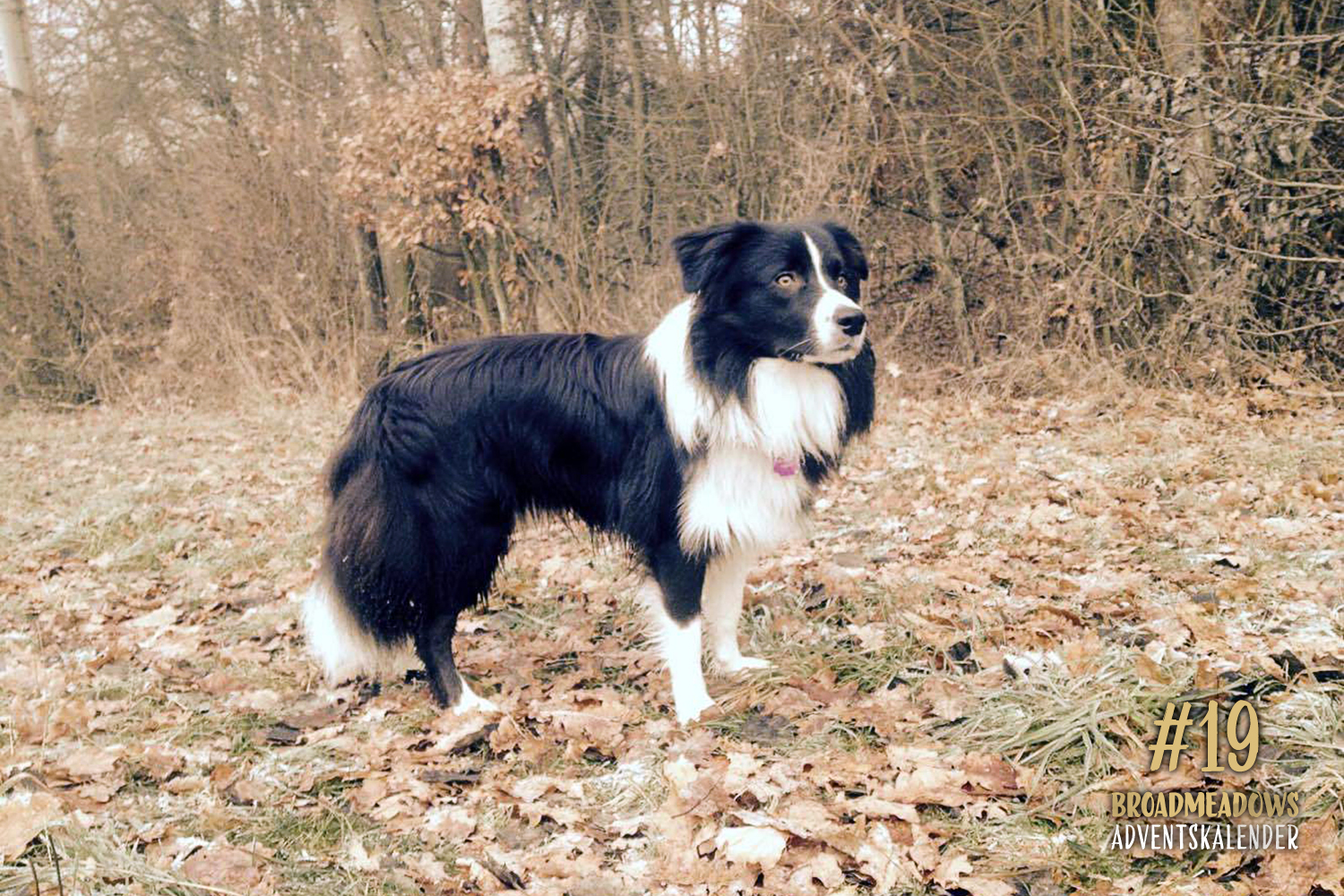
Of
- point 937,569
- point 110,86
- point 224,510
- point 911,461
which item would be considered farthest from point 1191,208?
point 110,86

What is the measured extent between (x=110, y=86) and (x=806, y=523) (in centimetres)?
1611

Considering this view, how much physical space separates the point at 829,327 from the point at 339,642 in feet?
7.43

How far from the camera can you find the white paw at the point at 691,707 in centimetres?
378

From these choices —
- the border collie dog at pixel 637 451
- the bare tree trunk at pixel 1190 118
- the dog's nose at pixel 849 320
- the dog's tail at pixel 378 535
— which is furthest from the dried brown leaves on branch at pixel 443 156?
the dog's nose at pixel 849 320

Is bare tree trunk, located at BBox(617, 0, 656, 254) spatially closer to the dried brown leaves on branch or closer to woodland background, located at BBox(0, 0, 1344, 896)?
woodland background, located at BBox(0, 0, 1344, 896)

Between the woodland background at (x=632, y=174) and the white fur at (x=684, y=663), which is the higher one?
the woodland background at (x=632, y=174)

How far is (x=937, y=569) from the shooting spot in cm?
489

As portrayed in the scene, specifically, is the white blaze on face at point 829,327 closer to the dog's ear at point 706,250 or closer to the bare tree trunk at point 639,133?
the dog's ear at point 706,250

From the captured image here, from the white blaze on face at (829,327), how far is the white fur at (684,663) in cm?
107

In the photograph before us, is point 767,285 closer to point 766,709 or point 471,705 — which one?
point 766,709

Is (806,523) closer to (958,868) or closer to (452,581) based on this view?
(452,581)

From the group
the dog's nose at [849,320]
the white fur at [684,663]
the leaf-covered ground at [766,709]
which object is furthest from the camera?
the white fur at [684,663]

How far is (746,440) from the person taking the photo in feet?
12.4

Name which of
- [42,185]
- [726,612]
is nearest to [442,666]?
[726,612]
